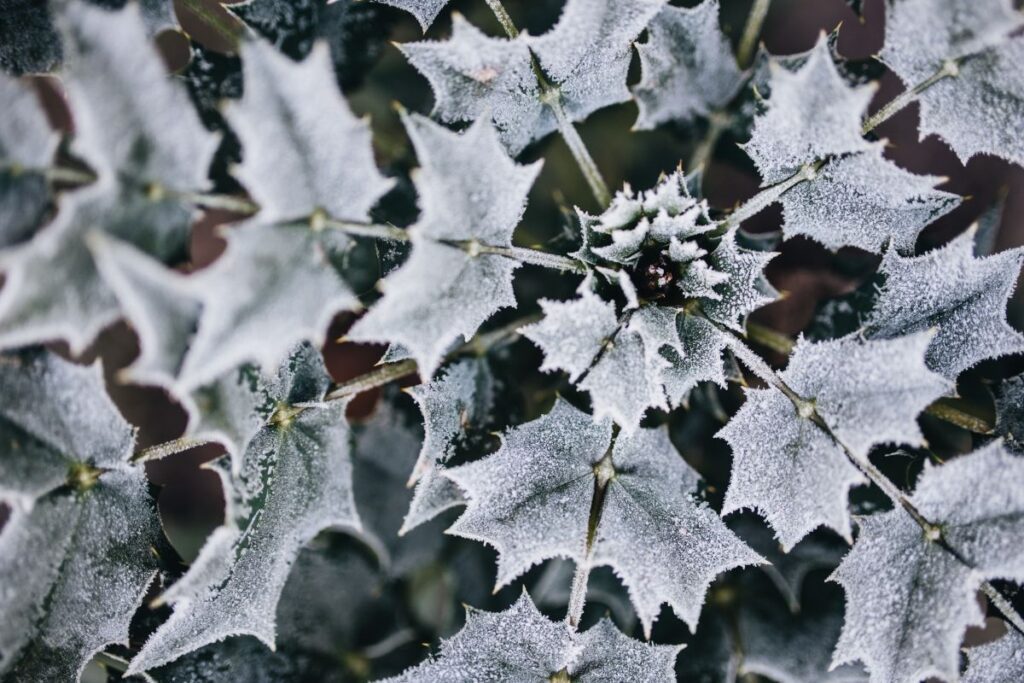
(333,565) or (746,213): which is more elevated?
(746,213)

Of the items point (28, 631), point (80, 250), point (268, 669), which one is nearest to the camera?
point (80, 250)

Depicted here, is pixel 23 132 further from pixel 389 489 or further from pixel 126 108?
pixel 389 489

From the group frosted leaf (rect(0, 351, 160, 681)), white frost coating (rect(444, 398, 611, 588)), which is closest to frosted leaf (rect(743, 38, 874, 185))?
white frost coating (rect(444, 398, 611, 588))

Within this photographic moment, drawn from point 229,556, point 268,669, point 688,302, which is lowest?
point 268,669

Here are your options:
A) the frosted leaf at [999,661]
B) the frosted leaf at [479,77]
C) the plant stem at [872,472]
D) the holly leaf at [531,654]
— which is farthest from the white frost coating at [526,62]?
the frosted leaf at [999,661]

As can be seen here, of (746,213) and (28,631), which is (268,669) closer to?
(28,631)

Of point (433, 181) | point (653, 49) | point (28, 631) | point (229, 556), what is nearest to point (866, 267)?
point (653, 49)

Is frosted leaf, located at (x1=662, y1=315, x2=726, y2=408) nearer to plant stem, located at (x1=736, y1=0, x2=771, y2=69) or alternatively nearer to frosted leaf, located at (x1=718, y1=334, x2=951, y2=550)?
frosted leaf, located at (x1=718, y1=334, x2=951, y2=550)
